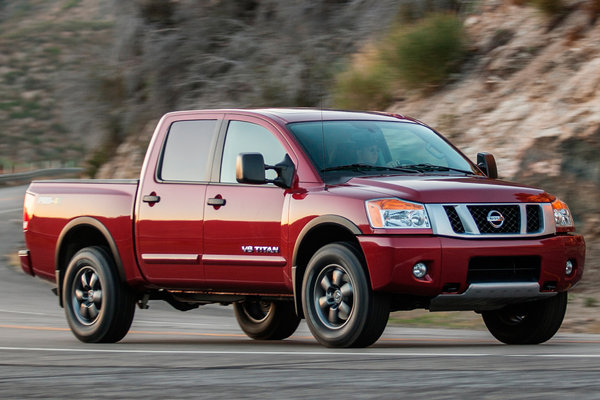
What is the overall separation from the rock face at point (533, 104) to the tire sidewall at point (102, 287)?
5.63 m

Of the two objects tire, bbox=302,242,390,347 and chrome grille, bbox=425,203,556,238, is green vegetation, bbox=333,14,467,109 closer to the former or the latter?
chrome grille, bbox=425,203,556,238

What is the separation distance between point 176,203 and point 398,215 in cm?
224

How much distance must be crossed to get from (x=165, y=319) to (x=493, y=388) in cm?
863

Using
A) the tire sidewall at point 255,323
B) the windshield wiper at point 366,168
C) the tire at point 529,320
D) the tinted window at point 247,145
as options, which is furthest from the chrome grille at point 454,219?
the tire sidewall at point 255,323

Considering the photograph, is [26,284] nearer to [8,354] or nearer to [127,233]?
[127,233]

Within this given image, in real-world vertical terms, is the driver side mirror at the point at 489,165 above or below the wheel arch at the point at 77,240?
above

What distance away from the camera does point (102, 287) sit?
1037 centimetres

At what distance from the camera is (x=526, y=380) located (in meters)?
6.28

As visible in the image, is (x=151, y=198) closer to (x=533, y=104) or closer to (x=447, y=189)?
(x=447, y=189)

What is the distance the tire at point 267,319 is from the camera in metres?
11.1

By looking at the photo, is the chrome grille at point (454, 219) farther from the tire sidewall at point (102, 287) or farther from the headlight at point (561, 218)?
the tire sidewall at point (102, 287)

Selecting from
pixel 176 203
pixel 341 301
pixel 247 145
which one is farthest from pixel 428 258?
pixel 176 203

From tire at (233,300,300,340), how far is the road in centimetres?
18

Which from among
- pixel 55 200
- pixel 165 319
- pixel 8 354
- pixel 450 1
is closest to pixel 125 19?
pixel 450 1
